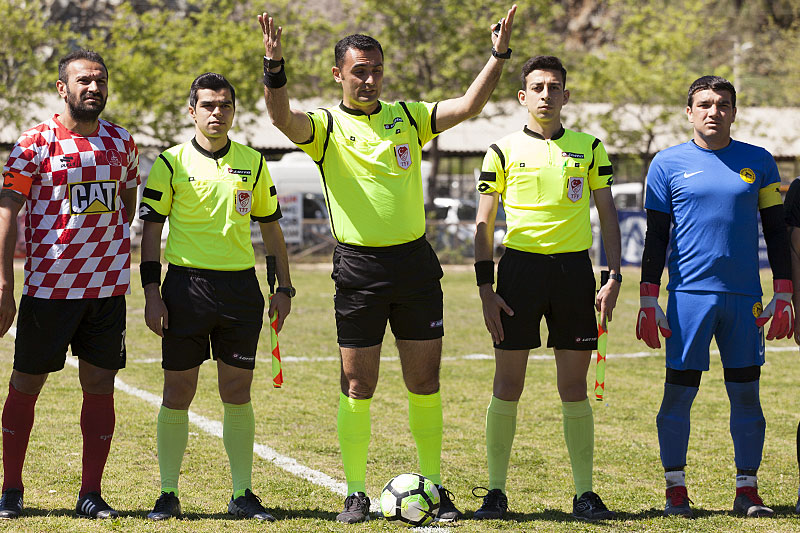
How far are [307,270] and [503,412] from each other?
18.5 m

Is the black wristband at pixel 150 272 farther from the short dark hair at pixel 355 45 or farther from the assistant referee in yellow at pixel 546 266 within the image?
the assistant referee in yellow at pixel 546 266

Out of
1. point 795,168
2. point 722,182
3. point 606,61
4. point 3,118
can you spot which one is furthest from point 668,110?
point 722,182

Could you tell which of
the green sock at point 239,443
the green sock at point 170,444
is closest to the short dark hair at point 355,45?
the green sock at point 239,443

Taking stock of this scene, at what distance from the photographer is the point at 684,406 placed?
5.39 metres

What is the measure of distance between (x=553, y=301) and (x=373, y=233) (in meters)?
1.05

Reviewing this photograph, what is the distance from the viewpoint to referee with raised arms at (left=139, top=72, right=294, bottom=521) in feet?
16.9

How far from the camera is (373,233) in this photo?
5.15 metres

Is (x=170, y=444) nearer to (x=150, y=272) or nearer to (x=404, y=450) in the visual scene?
(x=150, y=272)

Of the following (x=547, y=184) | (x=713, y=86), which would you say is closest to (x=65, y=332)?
(x=547, y=184)

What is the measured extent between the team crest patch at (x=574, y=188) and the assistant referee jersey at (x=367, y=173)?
85 cm

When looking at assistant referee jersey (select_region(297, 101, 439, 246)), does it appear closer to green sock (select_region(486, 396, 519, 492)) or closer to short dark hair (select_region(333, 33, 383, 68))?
short dark hair (select_region(333, 33, 383, 68))

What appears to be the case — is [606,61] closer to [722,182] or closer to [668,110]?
[668,110]

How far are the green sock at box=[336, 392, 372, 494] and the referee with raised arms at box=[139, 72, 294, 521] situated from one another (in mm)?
488

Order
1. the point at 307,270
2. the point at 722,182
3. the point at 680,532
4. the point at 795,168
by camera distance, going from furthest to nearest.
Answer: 1. the point at 795,168
2. the point at 307,270
3. the point at 722,182
4. the point at 680,532
